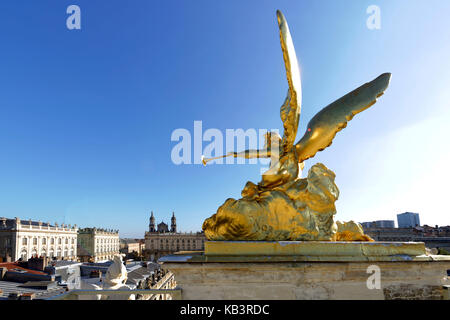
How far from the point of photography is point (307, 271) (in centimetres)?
382

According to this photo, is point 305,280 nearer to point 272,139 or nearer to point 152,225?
point 272,139

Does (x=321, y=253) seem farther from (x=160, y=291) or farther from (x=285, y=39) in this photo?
(x=285, y=39)

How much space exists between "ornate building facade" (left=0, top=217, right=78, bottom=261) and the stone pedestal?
52.1 metres

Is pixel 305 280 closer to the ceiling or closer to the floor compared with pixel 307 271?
closer to the floor

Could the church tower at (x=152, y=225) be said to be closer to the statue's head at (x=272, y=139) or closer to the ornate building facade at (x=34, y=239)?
the ornate building facade at (x=34, y=239)

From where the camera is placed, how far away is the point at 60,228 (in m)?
69.4

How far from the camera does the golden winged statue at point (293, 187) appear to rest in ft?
14.1

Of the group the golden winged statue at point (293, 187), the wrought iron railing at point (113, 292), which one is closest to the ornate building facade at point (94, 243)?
the wrought iron railing at point (113, 292)

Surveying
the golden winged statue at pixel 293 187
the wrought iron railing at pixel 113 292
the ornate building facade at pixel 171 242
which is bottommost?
the ornate building facade at pixel 171 242

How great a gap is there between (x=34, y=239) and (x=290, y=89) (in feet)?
230

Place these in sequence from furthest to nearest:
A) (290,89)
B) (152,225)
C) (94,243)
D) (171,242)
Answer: (152,225) → (171,242) → (94,243) → (290,89)

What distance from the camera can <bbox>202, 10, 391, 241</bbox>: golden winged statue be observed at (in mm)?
4297

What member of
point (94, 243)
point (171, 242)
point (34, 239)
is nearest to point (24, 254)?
point (34, 239)
